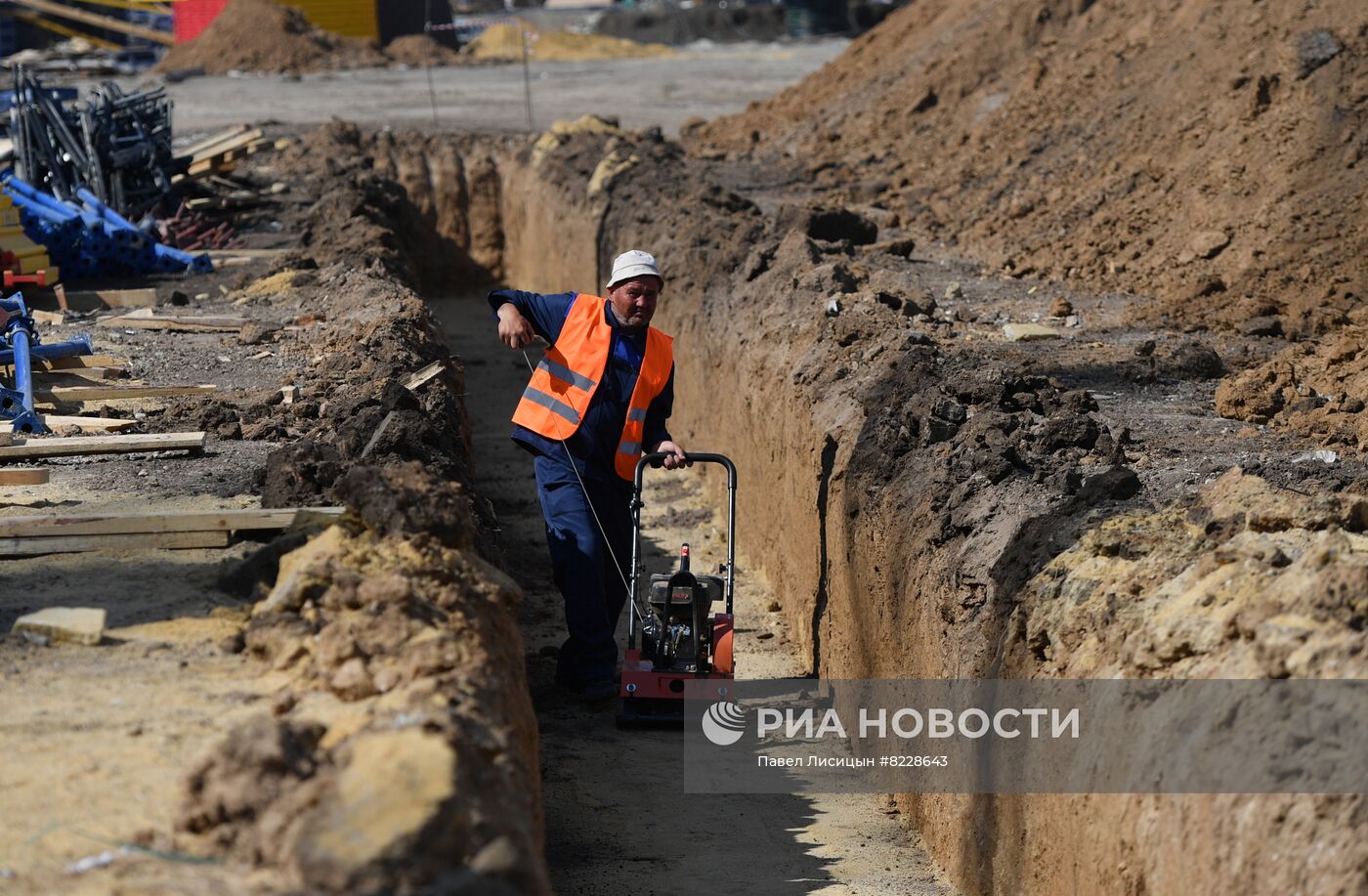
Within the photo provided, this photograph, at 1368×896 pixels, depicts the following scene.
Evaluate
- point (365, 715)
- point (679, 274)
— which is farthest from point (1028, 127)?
point (365, 715)

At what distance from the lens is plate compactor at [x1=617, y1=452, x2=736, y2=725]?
24.0 ft

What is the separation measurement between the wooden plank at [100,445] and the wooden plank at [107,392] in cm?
112

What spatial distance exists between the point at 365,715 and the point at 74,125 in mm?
13383

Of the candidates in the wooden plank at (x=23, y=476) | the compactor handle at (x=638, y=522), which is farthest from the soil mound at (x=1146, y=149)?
the wooden plank at (x=23, y=476)

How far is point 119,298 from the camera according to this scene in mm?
12414

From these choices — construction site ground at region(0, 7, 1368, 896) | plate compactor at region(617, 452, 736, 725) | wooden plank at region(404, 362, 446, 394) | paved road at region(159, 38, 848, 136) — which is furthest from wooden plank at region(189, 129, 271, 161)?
plate compactor at region(617, 452, 736, 725)

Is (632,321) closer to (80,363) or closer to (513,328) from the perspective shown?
(513,328)

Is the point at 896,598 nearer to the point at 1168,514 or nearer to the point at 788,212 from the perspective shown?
the point at 1168,514

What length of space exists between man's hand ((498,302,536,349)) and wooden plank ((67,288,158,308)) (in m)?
5.83

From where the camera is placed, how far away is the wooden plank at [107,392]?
28.1ft

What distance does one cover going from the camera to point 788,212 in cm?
1417

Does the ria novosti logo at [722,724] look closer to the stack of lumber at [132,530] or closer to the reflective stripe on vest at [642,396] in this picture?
the reflective stripe on vest at [642,396]

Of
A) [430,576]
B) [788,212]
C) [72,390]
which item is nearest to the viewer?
[430,576]

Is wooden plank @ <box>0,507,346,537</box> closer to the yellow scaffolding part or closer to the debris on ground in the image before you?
the debris on ground
